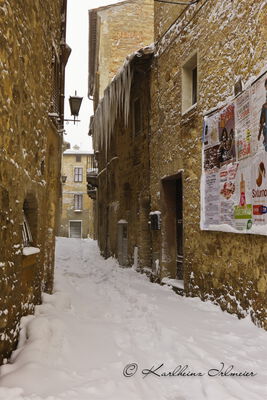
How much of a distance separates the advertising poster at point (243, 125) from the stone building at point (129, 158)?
4181 mm

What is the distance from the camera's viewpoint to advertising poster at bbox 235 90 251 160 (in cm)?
452

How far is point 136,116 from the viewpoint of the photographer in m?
10.0

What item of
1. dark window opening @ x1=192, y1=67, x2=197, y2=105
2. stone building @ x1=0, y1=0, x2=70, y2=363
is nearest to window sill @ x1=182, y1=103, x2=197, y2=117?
dark window opening @ x1=192, y1=67, x2=197, y2=105

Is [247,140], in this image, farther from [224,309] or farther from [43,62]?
[43,62]

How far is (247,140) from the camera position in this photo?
454 cm

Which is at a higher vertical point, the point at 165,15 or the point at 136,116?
the point at 165,15

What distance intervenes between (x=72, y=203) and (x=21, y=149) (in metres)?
30.3

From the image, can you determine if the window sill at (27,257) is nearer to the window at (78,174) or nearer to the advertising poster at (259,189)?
the advertising poster at (259,189)

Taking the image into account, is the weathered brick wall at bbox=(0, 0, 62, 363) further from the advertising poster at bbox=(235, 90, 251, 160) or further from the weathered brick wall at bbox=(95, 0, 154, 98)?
the weathered brick wall at bbox=(95, 0, 154, 98)

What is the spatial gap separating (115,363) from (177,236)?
4629 millimetres

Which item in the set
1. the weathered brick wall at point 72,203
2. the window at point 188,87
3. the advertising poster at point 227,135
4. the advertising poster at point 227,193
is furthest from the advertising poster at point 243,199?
the weathered brick wall at point 72,203

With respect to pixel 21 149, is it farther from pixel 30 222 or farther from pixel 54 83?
pixel 54 83

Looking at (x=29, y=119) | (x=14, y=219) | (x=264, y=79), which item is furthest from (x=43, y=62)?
(x=264, y=79)

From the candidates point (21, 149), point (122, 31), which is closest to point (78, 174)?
point (122, 31)
